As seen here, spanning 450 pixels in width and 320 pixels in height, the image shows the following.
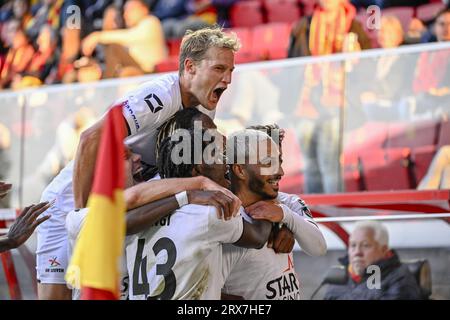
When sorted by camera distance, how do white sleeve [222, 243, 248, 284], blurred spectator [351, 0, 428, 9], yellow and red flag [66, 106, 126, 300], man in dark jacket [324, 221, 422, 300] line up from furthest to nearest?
Result: 1. blurred spectator [351, 0, 428, 9]
2. man in dark jacket [324, 221, 422, 300]
3. white sleeve [222, 243, 248, 284]
4. yellow and red flag [66, 106, 126, 300]

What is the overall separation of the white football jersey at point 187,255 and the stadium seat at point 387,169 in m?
3.07

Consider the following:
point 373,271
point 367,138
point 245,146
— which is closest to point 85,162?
point 245,146

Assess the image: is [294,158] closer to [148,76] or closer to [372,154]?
[372,154]

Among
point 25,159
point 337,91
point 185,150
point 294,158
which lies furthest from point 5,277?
point 185,150

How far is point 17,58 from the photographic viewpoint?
932 cm

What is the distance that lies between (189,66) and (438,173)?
259cm

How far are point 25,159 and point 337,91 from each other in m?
2.61

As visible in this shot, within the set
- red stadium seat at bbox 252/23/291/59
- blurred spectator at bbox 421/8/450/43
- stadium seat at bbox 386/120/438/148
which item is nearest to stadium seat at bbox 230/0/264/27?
red stadium seat at bbox 252/23/291/59

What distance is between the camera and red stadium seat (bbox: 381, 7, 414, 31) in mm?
7695

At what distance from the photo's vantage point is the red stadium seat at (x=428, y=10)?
7676 millimetres

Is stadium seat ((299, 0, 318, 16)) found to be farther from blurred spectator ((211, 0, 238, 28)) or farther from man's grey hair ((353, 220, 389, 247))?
man's grey hair ((353, 220, 389, 247))

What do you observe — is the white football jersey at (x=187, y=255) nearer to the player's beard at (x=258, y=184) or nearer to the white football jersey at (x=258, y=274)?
the white football jersey at (x=258, y=274)

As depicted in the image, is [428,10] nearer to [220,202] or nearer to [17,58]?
[17,58]

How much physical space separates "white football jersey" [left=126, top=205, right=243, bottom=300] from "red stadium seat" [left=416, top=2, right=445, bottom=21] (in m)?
4.04
